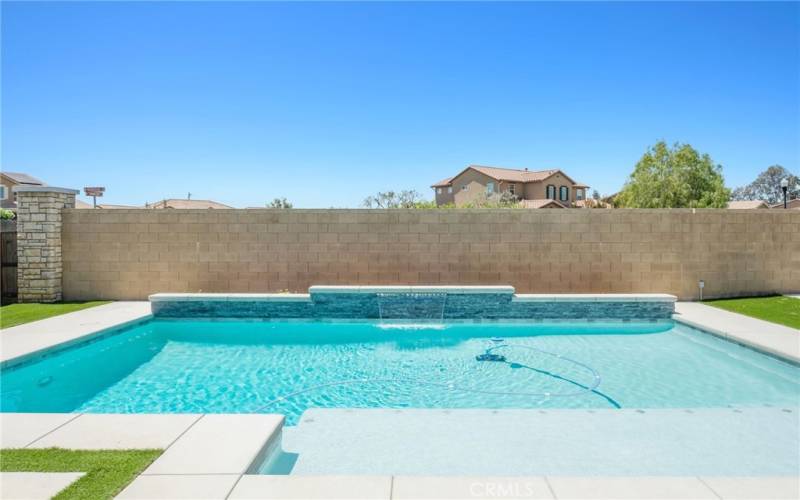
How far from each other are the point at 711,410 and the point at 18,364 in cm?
862

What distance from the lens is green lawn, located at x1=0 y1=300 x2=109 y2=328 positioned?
8.34 m

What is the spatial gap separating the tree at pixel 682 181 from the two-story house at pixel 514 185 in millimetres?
10952

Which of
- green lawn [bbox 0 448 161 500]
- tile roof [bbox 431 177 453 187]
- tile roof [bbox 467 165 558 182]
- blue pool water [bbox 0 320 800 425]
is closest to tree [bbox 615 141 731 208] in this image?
tile roof [bbox 467 165 558 182]

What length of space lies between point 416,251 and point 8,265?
994 cm

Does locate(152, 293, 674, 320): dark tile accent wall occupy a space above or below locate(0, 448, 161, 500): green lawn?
above

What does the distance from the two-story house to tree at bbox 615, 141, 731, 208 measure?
11.0 meters

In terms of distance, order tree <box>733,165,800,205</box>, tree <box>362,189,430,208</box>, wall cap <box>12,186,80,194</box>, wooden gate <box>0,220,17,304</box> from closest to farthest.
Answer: wall cap <box>12,186,80,194</box>
wooden gate <box>0,220,17,304</box>
tree <box>362,189,430,208</box>
tree <box>733,165,800,205</box>

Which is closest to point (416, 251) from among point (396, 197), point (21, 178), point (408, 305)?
point (408, 305)

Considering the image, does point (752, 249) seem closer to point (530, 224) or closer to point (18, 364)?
point (530, 224)

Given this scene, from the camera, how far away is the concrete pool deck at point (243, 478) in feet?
8.89

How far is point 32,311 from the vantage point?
363 inches

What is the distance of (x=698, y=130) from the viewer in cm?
2228

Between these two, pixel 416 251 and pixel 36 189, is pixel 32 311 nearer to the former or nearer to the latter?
pixel 36 189

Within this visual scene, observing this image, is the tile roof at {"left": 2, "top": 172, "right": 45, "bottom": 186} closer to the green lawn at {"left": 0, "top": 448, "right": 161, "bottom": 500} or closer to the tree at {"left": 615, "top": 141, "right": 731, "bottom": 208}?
the green lawn at {"left": 0, "top": 448, "right": 161, "bottom": 500}
